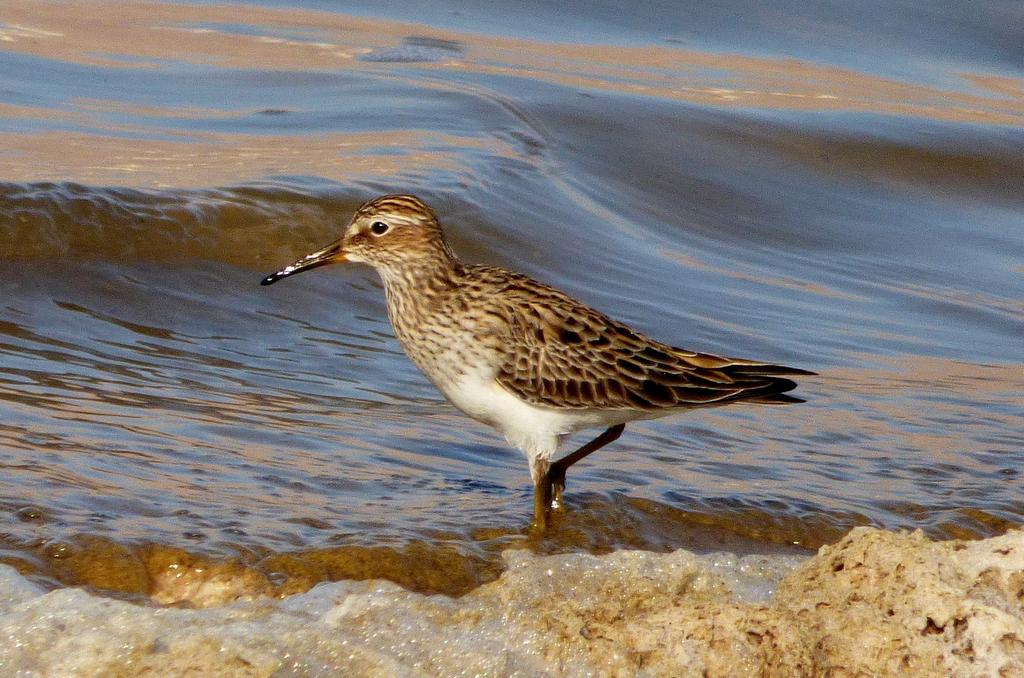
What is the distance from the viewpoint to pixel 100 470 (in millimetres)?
6926

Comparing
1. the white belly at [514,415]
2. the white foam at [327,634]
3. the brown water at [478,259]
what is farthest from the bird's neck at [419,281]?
the white foam at [327,634]

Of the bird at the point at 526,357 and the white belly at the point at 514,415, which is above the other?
the bird at the point at 526,357

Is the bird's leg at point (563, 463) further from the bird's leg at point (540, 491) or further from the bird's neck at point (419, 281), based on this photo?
the bird's neck at point (419, 281)

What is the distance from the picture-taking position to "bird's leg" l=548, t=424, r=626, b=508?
24.2 feet

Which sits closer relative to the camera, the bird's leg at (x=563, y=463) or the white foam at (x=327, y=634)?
the white foam at (x=327, y=634)

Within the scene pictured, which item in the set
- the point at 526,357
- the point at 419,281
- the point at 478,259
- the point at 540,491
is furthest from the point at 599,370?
the point at 478,259

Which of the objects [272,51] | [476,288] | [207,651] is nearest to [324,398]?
[476,288]

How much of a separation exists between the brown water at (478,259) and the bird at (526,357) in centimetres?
40

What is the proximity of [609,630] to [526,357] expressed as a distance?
2.31 metres

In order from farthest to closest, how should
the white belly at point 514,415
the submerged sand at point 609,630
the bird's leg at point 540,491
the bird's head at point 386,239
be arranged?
the bird's head at point 386,239, the white belly at point 514,415, the bird's leg at point 540,491, the submerged sand at point 609,630

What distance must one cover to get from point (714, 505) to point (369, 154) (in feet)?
20.6

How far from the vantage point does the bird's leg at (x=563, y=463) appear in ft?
24.2

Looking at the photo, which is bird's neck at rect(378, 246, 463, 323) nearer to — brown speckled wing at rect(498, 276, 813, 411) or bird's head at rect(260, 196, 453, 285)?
bird's head at rect(260, 196, 453, 285)

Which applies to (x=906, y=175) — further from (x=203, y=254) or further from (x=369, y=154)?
(x=203, y=254)
